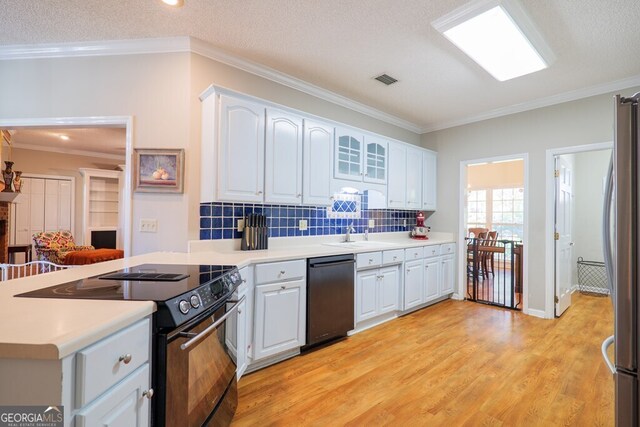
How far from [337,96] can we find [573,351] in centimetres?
347

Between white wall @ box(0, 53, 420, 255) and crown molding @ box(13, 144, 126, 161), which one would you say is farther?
crown molding @ box(13, 144, 126, 161)

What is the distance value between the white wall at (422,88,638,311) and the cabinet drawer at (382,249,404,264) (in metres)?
1.49

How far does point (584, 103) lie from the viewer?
135 inches

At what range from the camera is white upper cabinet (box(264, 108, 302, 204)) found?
2650 mm

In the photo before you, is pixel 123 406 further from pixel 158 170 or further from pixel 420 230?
pixel 420 230

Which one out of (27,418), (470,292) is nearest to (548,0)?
(27,418)

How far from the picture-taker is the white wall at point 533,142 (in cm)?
340

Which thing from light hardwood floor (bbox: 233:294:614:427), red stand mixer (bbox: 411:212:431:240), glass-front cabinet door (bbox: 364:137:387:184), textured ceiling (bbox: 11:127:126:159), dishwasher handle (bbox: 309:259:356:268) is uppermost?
textured ceiling (bbox: 11:127:126:159)

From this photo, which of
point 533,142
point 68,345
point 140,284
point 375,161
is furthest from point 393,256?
point 68,345

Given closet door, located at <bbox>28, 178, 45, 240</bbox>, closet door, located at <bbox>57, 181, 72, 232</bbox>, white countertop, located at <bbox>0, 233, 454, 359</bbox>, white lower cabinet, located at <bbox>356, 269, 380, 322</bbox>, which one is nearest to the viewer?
white countertop, located at <bbox>0, 233, 454, 359</bbox>

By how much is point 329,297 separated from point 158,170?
5.94 ft

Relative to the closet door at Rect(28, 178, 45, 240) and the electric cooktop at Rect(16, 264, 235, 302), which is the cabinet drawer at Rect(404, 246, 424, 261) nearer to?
the electric cooktop at Rect(16, 264, 235, 302)

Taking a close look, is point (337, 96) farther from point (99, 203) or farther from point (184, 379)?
point (99, 203)

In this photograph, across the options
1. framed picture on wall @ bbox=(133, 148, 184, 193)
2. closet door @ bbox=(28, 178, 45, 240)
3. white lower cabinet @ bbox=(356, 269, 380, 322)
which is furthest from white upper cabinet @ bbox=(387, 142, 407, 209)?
closet door @ bbox=(28, 178, 45, 240)
